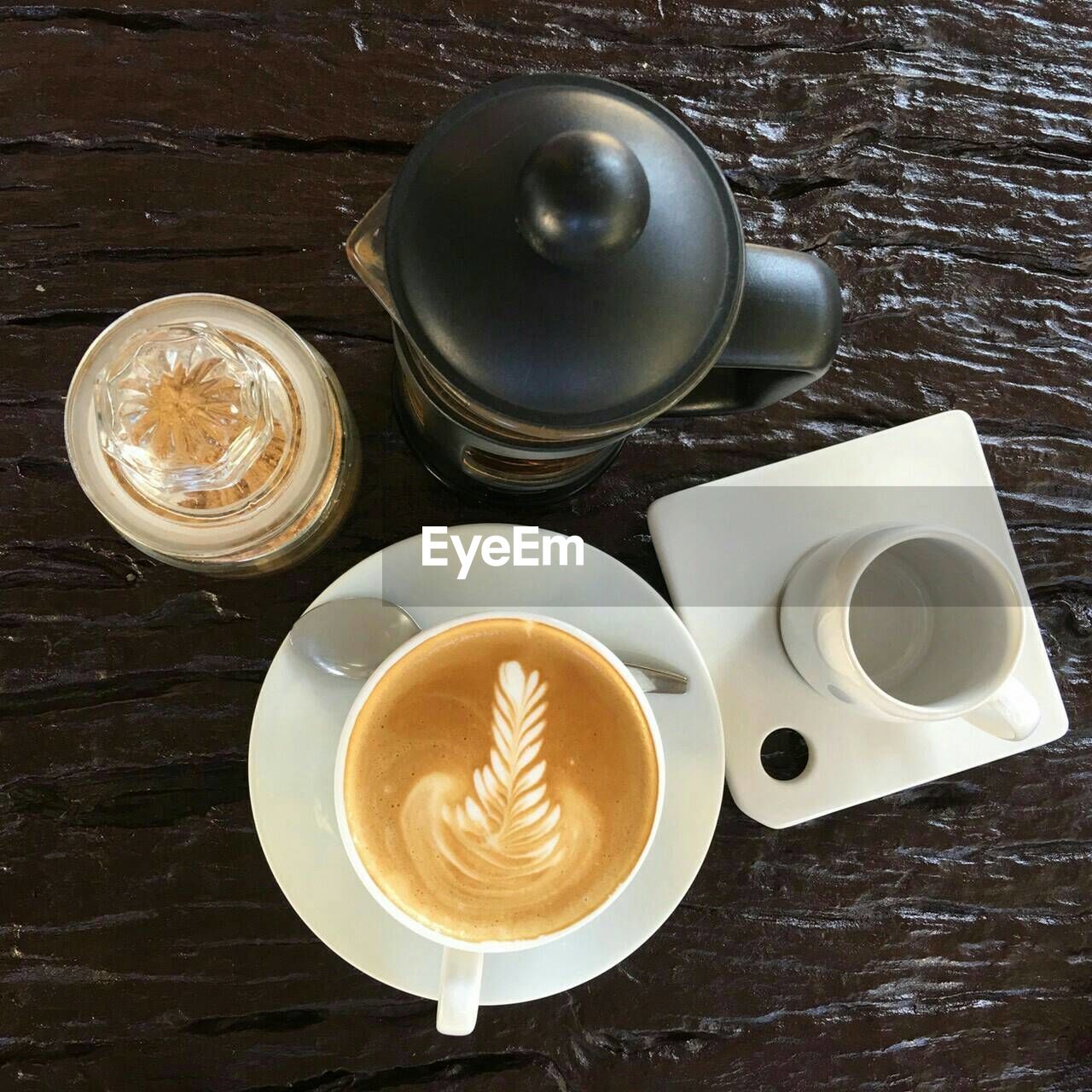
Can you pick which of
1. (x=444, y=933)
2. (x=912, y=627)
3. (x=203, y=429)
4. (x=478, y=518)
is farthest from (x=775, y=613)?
(x=203, y=429)

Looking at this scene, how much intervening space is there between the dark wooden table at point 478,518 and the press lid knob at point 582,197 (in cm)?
41

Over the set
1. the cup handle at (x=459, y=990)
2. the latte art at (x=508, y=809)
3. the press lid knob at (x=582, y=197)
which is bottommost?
the cup handle at (x=459, y=990)

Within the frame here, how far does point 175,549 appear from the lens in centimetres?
67

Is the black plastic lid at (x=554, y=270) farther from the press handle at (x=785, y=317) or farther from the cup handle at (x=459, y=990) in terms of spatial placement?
the cup handle at (x=459, y=990)

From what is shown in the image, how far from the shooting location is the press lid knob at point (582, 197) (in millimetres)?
411

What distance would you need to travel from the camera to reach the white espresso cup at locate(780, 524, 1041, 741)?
0.69 m

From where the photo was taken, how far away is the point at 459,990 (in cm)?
64

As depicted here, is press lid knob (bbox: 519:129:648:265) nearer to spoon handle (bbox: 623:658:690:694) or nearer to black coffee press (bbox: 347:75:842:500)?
black coffee press (bbox: 347:75:842:500)

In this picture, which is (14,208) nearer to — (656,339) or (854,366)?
(656,339)

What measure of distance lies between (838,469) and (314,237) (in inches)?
20.8

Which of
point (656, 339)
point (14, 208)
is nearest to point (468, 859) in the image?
point (656, 339)

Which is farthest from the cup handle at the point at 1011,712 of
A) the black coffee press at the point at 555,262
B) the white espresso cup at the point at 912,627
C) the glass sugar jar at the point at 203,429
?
the glass sugar jar at the point at 203,429

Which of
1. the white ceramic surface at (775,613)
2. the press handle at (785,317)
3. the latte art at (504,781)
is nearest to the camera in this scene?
the press handle at (785,317)

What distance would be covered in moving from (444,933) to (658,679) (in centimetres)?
26
